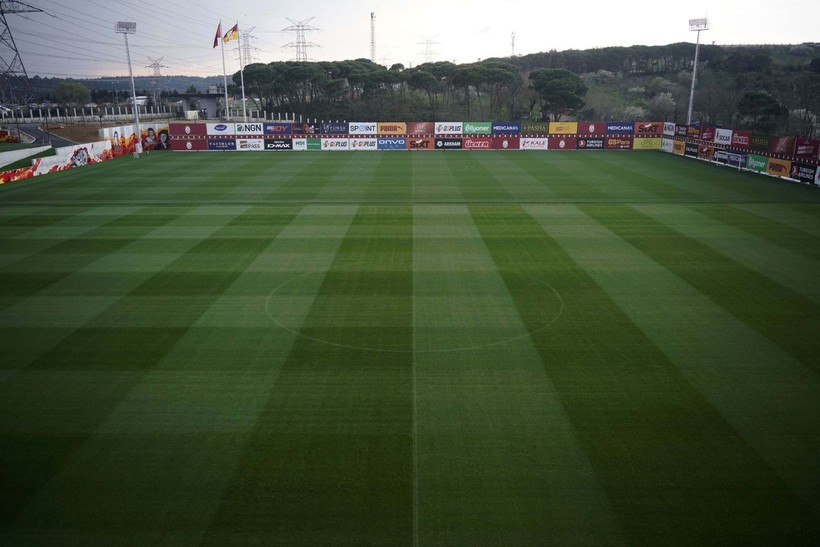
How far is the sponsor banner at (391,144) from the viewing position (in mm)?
51281

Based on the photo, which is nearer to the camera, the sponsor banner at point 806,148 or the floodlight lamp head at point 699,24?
the sponsor banner at point 806,148

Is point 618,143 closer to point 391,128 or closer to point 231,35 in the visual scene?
point 391,128

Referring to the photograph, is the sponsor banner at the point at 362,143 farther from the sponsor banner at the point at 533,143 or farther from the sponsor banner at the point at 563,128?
the sponsor banner at the point at 563,128

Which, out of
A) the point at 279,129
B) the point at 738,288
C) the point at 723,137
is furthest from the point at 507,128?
the point at 738,288

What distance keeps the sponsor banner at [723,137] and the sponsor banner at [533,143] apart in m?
14.1

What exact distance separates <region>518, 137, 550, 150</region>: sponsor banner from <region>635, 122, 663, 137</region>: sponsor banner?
7.72m

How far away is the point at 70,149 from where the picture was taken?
39.1m

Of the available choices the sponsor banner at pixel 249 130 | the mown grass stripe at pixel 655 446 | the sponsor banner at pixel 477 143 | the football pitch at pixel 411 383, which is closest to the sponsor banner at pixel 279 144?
the sponsor banner at pixel 249 130

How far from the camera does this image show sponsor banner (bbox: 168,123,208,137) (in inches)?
1980

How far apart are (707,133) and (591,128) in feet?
35.1

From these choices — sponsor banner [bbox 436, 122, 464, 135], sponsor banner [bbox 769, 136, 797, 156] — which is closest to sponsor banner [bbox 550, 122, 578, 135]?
sponsor banner [bbox 436, 122, 464, 135]

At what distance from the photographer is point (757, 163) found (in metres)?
36.3

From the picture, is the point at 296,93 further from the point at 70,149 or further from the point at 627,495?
the point at 627,495

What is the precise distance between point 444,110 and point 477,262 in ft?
249
